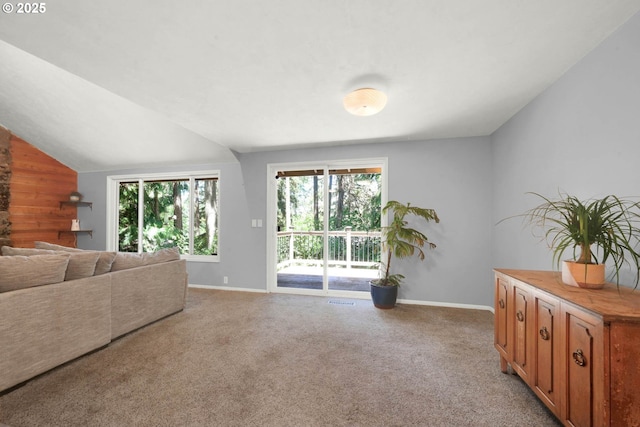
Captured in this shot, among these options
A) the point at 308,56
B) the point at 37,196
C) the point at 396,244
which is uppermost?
the point at 308,56

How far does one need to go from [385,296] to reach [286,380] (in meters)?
1.81

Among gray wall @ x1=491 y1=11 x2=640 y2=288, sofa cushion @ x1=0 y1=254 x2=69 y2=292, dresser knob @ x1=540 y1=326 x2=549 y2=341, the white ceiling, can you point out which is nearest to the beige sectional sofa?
sofa cushion @ x1=0 y1=254 x2=69 y2=292

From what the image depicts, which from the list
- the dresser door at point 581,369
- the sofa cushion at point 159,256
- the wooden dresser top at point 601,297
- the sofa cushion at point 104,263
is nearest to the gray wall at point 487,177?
the wooden dresser top at point 601,297

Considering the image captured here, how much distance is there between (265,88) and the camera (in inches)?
86.8

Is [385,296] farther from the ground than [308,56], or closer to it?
closer to it

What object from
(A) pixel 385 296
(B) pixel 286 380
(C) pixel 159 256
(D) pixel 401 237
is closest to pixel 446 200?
(D) pixel 401 237

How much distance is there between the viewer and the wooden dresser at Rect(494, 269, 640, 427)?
97 centimetres

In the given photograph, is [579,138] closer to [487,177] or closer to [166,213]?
[487,177]

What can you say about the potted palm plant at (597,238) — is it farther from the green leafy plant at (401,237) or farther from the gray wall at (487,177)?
the green leafy plant at (401,237)

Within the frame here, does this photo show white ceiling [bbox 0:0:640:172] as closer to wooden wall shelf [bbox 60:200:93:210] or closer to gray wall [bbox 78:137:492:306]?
gray wall [bbox 78:137:492:306]

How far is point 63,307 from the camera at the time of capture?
195 centimetres

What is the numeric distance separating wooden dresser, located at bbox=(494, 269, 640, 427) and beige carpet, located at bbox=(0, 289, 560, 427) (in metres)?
0.35

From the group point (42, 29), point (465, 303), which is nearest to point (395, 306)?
point (465, 303)

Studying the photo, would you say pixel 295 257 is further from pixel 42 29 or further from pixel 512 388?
pixel 42 29
